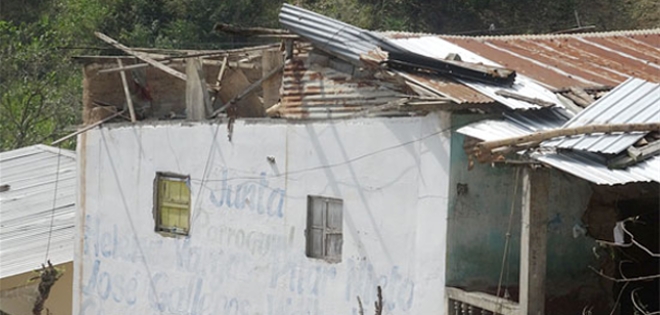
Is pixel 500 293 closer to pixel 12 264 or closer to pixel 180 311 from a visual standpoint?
pixel 180 311

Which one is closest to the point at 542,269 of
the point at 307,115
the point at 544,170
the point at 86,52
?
the point at 544,170

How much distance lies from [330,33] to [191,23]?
52.5 feet

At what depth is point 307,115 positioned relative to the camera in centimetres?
1127

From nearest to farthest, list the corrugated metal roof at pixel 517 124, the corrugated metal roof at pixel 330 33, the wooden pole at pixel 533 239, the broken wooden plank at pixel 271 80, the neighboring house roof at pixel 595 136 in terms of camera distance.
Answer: the neighboring house roof at pixel 595 136, the wooden pole at pixel 533 239, the corrugated metal roof at pixel 517 124, the corrugated metal roof at pixel 330 33, the broken wooden plank at pixel 271 80

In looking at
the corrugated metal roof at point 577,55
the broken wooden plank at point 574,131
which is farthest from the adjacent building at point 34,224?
the broken wooden plank at point 574,131

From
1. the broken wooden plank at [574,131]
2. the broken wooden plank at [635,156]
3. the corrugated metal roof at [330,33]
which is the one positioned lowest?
the broken wooden plank at [635,156]

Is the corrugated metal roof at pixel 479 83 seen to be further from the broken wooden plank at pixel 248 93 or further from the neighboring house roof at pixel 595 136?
the broken wooden plank at pixel 248 93

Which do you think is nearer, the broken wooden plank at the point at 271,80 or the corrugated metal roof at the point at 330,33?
the corrugated metal roof at the point at 330,33

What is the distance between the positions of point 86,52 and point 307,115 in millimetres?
15460

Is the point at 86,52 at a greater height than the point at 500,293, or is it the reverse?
the point at 86,52

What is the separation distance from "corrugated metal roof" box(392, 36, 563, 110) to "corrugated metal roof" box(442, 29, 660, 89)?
0.53 feet

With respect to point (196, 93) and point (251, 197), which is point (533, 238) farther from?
point (196, 93)

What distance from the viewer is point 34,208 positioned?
16.0m

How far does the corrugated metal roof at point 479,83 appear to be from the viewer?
9.45 meters
